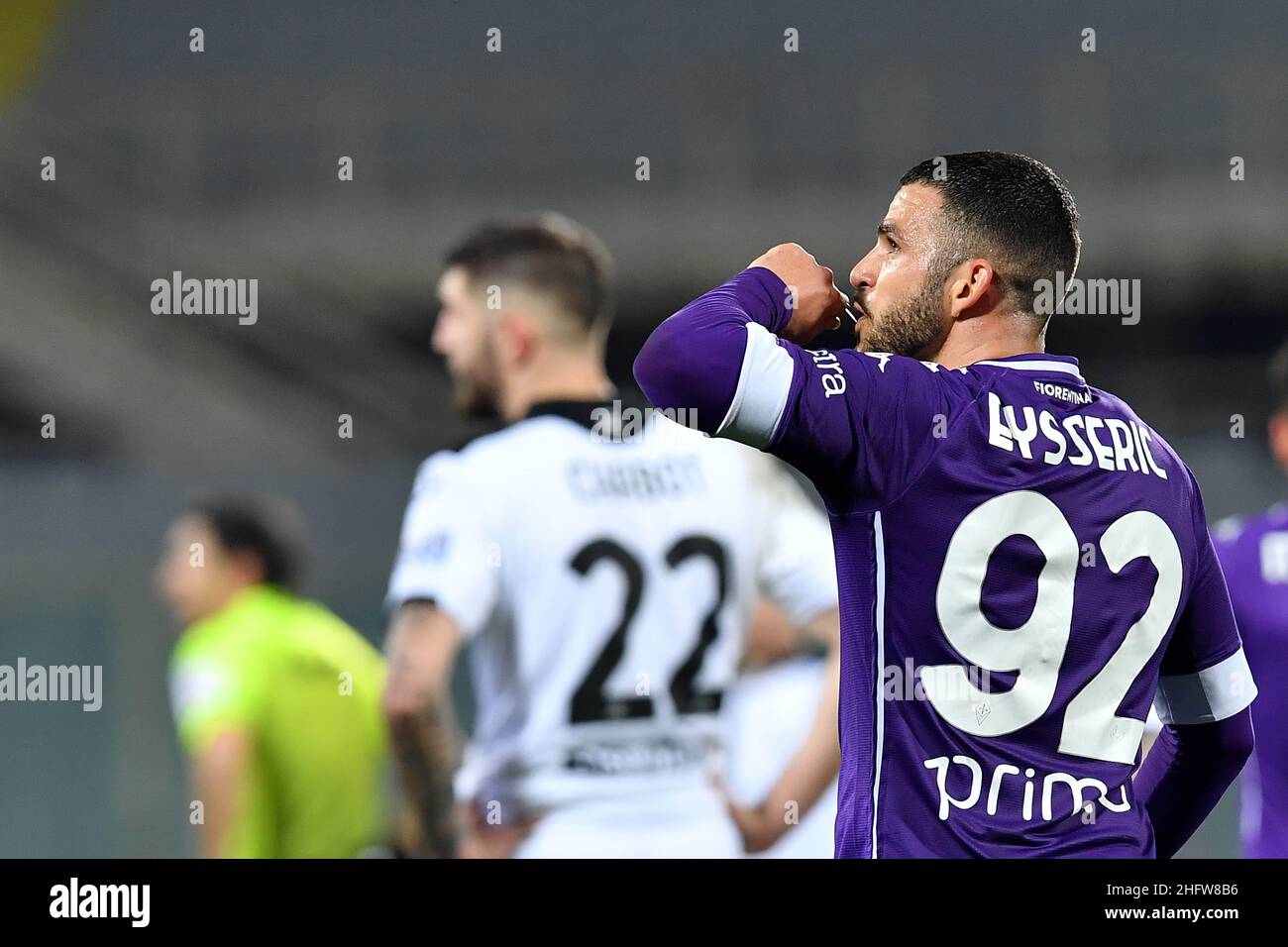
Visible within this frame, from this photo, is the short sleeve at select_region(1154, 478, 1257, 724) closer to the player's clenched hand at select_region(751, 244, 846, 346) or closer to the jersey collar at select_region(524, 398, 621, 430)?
the player's clenched hand at select_region(751, 244, 846, 346)

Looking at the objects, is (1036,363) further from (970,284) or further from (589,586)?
(589,586)

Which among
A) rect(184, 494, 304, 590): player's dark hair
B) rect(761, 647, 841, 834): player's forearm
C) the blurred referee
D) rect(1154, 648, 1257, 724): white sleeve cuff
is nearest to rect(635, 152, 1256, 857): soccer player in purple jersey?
rect(1154, 648, 1257, 724): white sleeve cuff

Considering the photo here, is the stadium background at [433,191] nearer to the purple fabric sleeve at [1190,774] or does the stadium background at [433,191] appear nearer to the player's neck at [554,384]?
the player's neck at [554,384]

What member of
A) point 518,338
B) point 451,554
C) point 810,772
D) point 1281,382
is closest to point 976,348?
point 451,554

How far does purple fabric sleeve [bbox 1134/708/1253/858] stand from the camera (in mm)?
2475

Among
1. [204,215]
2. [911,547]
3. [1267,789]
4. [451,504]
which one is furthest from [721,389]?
[204,215]

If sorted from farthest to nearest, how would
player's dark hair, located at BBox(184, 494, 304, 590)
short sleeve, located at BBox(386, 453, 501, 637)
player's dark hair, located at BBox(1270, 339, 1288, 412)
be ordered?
1. player's dark hair, located at BBox(184, 494, 304, 590)
2. player's dark hair, located at BBox(1270, 339, 1288, 412)
3. short sleeve, located at BBox(386, 453, 501, 637)

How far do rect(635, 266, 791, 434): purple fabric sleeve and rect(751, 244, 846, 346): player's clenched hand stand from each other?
0.12m

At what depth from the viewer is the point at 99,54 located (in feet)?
46.1

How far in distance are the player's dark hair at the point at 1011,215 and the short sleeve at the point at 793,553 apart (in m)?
1.84

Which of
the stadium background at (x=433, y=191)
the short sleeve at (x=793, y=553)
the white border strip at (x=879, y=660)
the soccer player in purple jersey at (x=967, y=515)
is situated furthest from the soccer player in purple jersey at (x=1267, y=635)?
the stadium background at (x=433, y=191)

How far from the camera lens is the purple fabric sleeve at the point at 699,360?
207cm

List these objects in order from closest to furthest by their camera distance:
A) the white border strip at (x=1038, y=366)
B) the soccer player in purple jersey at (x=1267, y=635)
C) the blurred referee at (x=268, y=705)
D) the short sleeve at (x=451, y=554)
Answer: the white border strip at (x=1038, y=366), the short sleeve at (x=451, y=554), the soccer player in purple jersey at (x=1267, y=635), the blurred referee at (x=268, y=705)
